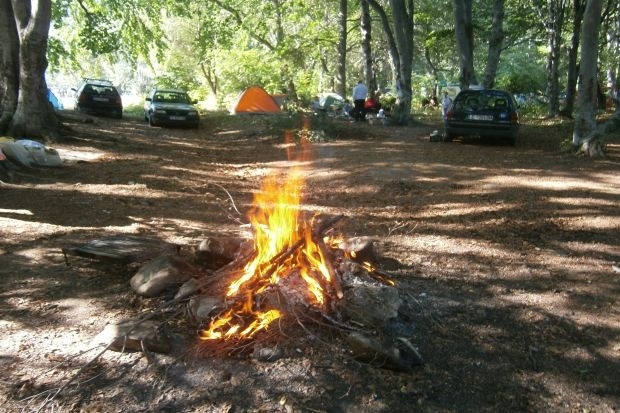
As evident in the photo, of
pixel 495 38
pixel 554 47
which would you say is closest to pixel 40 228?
pixel 495 38

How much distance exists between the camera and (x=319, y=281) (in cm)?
399

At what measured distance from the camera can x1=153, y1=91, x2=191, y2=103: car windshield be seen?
21.9 metres

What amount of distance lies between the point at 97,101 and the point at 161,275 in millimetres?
21726

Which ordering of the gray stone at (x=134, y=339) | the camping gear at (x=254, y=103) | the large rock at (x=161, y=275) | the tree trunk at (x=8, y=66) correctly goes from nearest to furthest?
the gray stone at (x=134, y=339) < the large rock at (x=161, y=275) < the tree trunk at (x=8, y=66) < the camping gear at (x=254, y=103)

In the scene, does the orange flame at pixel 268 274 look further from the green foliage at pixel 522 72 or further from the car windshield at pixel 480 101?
the green foliage at pixel 522 72

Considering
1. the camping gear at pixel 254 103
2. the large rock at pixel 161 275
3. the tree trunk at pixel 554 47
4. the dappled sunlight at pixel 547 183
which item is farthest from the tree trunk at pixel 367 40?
the large rock at pixel 161 275

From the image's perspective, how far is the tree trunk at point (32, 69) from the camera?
11.4m

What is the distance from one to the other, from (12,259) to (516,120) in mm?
12852

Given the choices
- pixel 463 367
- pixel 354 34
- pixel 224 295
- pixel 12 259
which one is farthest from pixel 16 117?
pixel 354 34

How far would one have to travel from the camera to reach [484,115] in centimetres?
1409

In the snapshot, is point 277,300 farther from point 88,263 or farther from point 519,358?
point 88,263

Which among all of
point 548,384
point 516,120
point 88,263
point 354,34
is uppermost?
point 354,34

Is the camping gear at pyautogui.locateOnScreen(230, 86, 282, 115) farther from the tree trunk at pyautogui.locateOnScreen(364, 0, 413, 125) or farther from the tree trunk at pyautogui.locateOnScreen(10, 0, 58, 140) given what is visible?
the tree trunk at pyautogui.locateOnScreen(10, 0, 58, 140)

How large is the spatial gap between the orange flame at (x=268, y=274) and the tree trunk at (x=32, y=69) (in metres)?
9.56
